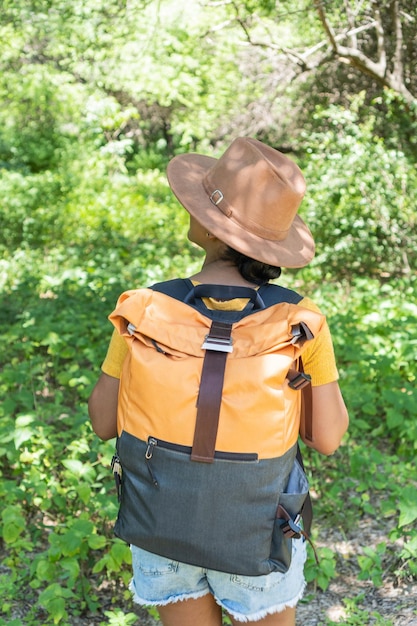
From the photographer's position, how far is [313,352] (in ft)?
5.37

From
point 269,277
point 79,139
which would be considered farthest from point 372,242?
point 79,139

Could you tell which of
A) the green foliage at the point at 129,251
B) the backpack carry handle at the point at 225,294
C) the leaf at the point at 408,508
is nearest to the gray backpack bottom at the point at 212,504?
the backpack carry handle at the point at 225,294

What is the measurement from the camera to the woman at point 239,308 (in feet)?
5.52

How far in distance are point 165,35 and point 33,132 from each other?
3.77m

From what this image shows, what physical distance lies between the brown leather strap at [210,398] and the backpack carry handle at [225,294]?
142mm

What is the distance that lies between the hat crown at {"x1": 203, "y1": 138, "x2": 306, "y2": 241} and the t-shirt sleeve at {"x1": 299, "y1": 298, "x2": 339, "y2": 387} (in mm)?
217

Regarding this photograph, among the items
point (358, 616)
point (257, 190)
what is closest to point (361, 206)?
point (358, 616)

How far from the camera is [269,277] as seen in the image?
175 centimetres

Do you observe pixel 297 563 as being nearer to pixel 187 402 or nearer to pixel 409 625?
pixel 187 402

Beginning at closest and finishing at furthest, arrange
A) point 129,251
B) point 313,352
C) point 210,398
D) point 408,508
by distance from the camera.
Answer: point 210,398
point 313,352
point 408,508
point 129,251

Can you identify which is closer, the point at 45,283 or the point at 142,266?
the point at 45,283

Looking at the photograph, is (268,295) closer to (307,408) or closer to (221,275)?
(221,275)

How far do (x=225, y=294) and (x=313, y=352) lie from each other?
0.77ft

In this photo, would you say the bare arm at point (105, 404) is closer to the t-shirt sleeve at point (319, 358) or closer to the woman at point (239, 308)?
the woman at point (239, 308)
